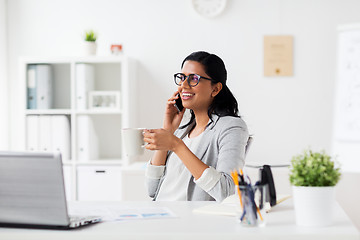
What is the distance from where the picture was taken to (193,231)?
1470mm

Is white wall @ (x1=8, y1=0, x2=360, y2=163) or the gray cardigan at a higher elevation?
white wall @ (x1=8, y1=0, x2=360, y2=163)

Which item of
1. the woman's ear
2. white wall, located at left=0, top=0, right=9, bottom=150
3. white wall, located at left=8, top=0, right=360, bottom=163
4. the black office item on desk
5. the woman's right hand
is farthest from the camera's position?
white wall, located at left=0, top=0, right=9, bottom=150

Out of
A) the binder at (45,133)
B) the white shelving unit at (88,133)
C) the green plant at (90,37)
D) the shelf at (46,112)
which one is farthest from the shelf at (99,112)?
the green plant at (90,37)

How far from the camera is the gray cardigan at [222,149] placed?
6.72ft

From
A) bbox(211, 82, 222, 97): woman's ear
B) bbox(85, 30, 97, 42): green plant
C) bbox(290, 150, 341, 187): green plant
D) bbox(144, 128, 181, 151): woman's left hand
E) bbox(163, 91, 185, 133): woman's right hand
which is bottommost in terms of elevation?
bbox(290, 150, 341, 187): green plant

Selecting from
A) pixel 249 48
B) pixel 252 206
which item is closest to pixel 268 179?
pixel 252 206

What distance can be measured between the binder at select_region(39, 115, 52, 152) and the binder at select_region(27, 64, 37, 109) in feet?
0.43

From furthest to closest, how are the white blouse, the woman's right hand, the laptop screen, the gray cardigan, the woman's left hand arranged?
the woman's right hand → the white blouse → the gray cardigan → the woman's left hand → the laptop screen

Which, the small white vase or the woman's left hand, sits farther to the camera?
the small white vase

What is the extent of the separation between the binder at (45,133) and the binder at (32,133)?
0.10 ft

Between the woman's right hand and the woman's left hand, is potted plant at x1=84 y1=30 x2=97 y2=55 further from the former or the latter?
the woman's left hand

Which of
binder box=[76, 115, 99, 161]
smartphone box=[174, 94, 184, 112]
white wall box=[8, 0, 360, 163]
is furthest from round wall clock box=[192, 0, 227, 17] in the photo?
smartphone box=[174, 94, 184, 112]

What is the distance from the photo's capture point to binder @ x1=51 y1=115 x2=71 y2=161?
398cm

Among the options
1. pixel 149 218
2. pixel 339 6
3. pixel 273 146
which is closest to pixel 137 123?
pixel 273 146
